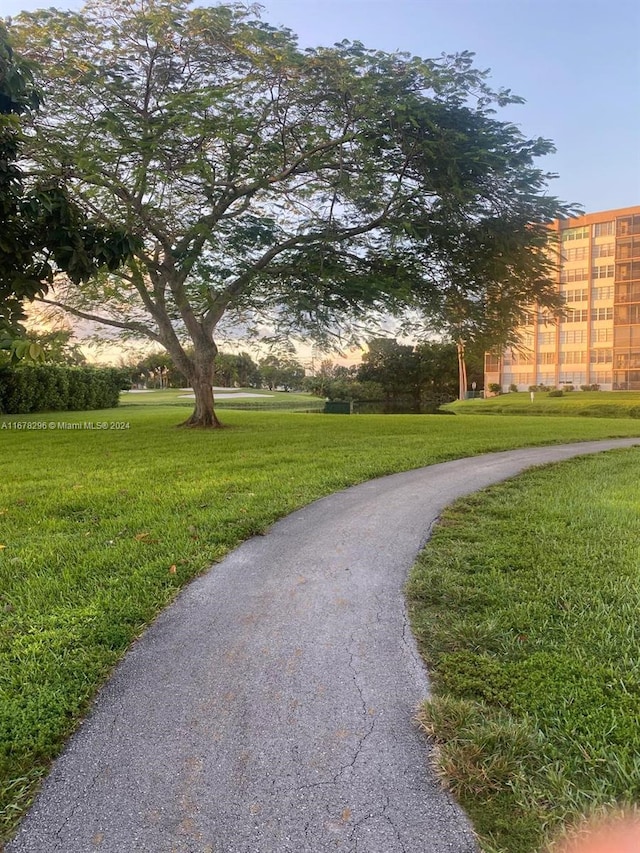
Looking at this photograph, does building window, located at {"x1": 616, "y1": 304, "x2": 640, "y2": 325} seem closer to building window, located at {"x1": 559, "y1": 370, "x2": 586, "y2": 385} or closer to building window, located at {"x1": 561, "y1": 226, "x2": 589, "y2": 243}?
building window, located at {"x1": 559, "y1": 370, "x2": 586, "y2": 385}

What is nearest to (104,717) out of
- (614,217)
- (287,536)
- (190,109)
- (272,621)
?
(272,621)

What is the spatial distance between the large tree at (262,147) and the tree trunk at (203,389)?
83.6 inches

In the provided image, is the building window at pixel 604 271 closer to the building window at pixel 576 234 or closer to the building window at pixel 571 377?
the building window at pixel 576 234

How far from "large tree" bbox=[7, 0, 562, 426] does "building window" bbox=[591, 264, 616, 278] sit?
147ft

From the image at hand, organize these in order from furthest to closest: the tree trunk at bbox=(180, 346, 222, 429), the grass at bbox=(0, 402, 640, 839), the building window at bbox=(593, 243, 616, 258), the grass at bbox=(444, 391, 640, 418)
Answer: the building window at bbox=(593, 243, 616, 258) < the grass at bbox=(444, 391, 640, 418) < the tree trunk at bbox=(180, 346, 222, 429) < the grass at bbox=(0, 402, 640, 839)

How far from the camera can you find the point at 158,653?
7.89ft

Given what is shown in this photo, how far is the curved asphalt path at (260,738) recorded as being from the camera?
4.72ft

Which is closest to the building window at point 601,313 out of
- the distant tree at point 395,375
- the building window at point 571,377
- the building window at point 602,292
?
the building window at point 602,292

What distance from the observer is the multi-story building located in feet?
152

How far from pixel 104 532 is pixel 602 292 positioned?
54.0m

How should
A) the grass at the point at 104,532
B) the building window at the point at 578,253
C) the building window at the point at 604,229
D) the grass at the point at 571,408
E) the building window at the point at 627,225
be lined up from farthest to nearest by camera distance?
the building window at the point at 578,253, the building window at the point at 604,229, the building window at the point at 627,225, the grass at the point at 571,408, the grass at the point at 104,532

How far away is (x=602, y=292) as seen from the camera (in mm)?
47812

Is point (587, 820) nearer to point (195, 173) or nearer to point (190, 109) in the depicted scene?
point (190, 109)

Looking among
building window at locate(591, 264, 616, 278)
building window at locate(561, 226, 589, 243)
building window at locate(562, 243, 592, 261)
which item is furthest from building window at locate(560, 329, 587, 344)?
building window at locate(561, 226, 589, 243)
